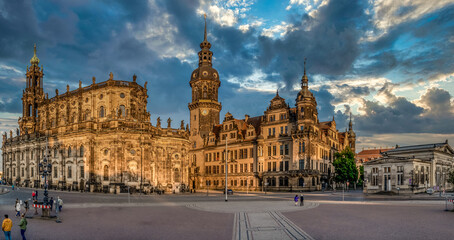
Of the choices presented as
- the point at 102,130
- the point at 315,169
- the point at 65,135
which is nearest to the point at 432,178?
the point at 315,169

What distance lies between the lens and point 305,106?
72.8 metres

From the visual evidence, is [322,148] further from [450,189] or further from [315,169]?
[450,189]

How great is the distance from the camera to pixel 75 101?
77500 millimetres

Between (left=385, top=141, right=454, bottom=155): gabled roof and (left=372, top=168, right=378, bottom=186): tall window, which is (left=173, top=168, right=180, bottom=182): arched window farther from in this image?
(left=385, top=141, right=454, bottom=155): gabled roof

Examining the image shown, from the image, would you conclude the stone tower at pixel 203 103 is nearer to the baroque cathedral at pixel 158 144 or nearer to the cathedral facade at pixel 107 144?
the baroque cathedral at pixel 158 144

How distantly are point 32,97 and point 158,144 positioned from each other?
4860cm

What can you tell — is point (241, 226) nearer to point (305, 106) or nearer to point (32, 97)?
point (305, 106)

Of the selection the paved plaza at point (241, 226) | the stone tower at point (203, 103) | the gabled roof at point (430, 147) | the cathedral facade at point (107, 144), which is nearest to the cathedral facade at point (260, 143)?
the stone tower at point (203, 103)

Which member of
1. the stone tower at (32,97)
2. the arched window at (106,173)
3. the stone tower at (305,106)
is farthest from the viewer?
the stone tower at (32,97)

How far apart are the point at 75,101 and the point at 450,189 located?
8558 centimetres

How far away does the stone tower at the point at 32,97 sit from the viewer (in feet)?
311

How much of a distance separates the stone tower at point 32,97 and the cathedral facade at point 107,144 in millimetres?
9796

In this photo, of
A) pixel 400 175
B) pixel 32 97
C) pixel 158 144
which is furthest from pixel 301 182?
pixel 32 97

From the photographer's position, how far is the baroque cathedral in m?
66.1
